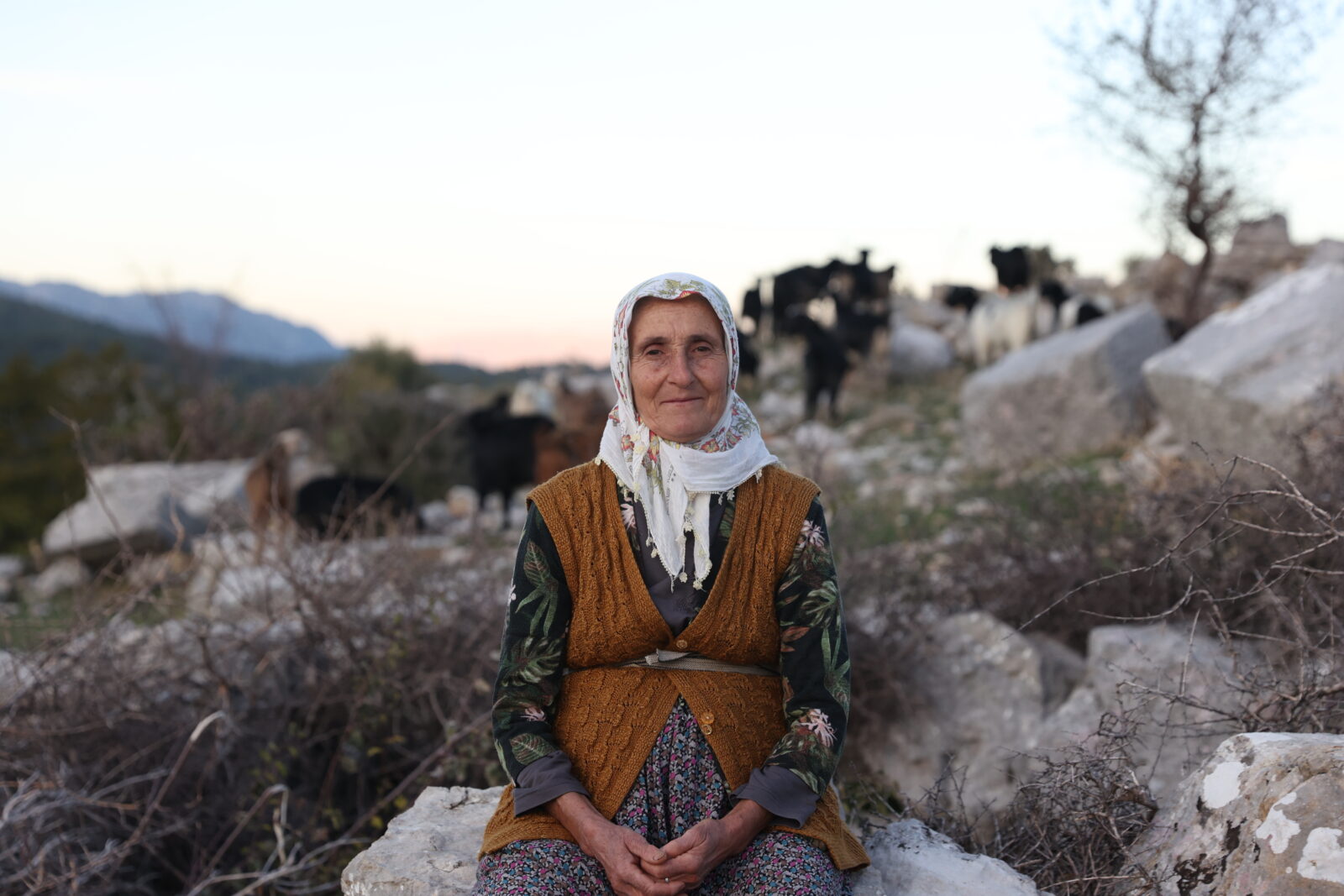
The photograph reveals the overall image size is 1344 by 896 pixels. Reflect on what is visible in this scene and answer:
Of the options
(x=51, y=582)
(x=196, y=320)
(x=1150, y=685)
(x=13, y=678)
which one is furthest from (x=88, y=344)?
(x=1150, y=685)

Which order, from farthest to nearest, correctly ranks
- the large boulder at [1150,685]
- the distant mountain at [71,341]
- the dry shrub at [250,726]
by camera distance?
the distant mountain at [71,341] → the dry shrub at [250,726] → the large boulder at [1150,685]

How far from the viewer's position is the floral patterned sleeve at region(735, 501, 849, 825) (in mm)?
2117

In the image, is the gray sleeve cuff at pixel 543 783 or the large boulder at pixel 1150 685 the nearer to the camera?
the gray sleeve cuff at pixel 543 783

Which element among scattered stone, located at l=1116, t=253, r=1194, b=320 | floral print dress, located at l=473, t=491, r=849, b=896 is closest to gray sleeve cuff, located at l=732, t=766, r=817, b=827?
floral print dress, located at l=473, t=491, r=849, b=896

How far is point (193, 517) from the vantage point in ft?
34.7

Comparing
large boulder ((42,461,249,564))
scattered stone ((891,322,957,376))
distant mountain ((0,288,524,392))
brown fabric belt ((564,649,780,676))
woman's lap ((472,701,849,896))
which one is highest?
brown fabric belt ((564,649,780,676))

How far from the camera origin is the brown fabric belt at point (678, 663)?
88.4 inches

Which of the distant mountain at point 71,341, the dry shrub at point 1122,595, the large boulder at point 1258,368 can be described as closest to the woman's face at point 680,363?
the dry shrub at point 1122,595

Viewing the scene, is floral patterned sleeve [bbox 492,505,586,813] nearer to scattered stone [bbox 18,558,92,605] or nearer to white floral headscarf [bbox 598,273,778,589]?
white floral headscarf [bbox 598,273,778,589]

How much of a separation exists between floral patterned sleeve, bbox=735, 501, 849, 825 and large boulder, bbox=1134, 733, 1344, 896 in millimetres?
758

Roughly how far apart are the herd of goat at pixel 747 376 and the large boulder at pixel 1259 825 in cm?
310

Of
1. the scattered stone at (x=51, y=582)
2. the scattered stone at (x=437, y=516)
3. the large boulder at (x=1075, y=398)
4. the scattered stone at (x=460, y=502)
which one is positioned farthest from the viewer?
the scattered stone at (x=460, y=502)

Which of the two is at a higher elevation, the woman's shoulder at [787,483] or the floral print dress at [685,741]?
the woman's shoulder at [787,483]

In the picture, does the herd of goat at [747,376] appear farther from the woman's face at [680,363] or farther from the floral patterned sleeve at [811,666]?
the floral patterned sleeve at [811,666]
